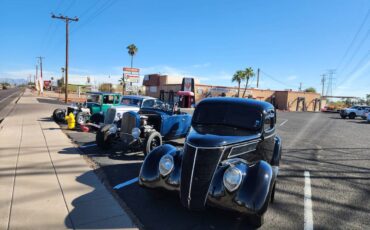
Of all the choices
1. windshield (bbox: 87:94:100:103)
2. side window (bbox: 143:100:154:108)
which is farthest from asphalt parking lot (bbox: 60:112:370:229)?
windshield (bbox: 87:94:100:103)

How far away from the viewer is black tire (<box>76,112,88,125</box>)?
1370 cm

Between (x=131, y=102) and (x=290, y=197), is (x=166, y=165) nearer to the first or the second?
(x=290, y=197)

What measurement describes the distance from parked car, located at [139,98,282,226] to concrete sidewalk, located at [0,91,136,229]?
2.83 feet

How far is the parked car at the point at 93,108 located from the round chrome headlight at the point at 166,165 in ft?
31.8

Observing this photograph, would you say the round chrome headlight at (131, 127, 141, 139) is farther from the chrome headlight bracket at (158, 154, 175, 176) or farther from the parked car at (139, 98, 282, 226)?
the chrome headlight bracket at (158, 154, 175, 176)

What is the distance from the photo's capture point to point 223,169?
3873 mm

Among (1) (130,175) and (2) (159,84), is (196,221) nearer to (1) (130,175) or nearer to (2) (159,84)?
(1) (130,175)

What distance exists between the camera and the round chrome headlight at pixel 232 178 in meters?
3.67

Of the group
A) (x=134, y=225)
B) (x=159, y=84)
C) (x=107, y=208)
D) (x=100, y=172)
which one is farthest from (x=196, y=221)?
(x=159, y=84)

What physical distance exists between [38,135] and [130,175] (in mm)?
6334

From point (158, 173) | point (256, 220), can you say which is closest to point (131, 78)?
point (158, 173)

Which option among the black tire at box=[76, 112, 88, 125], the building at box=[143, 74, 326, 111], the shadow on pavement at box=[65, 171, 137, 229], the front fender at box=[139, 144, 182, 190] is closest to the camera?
the shadow on pavement at box=[65, 171, 137, 229]

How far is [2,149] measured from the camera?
8.06 meters

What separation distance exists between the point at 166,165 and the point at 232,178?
107 centimetres
